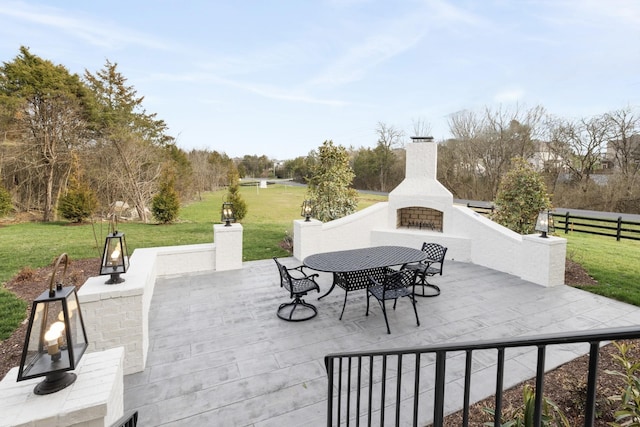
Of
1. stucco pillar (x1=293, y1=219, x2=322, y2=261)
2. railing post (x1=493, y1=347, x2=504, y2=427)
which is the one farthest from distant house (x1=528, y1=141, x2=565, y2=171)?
railing post (x1=493, y1=347, x2=504, y2=427)

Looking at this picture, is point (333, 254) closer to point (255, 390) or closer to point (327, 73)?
point (255, 390)

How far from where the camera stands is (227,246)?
665cm

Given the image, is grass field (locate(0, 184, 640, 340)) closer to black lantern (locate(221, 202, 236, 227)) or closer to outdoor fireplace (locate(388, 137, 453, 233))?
black lantern (locate(221, 202, 236, 227))

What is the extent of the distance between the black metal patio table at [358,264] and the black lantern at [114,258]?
93.0 inches

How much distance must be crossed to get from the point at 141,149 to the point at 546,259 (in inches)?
658

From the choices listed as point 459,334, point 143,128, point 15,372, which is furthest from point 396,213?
point 143,128

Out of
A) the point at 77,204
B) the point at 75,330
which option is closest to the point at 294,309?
the point at 75,330

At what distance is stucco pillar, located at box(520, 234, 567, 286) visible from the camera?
5.54 meters

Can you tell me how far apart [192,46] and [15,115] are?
8484 mm

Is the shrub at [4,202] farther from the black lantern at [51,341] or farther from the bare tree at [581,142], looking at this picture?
the bare tree at [581,142]

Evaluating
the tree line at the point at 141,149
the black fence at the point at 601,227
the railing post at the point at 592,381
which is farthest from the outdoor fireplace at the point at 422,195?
the railing post at the point at 592,381

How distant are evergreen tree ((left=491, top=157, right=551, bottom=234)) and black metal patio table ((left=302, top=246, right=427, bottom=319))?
363 cm

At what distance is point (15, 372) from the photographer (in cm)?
190

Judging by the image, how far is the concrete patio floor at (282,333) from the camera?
2773 millimetres
